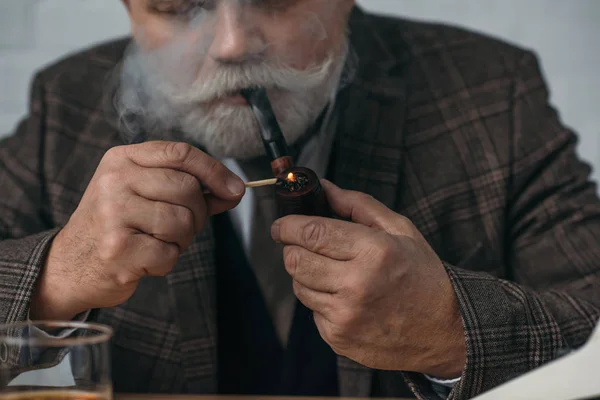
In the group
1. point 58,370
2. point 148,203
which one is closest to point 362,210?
point 148,203

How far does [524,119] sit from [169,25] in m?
0.83

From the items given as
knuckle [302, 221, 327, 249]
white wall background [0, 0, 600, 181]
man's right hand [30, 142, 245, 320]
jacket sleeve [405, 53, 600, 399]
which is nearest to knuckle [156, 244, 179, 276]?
man's right hand [30, 142, 245, 320]

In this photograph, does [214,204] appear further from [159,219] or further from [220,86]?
[220,86]

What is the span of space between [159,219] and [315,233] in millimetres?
231

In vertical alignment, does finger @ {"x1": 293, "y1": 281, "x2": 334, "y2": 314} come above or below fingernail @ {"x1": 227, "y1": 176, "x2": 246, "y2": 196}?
below

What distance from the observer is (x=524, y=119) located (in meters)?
1.69

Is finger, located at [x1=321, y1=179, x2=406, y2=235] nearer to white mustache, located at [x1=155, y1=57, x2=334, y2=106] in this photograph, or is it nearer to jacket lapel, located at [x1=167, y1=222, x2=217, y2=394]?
white mustache, located at [x1=155, y1=57, x2=334, y2=106]

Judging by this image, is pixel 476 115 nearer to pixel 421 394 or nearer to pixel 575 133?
pixel 575 133

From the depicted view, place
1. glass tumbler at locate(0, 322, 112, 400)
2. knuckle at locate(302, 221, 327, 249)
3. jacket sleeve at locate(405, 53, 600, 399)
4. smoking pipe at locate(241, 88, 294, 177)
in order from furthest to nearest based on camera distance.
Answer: jacket sleeve at locate(405, 53, 600, 399)
smoking pipe at locate(241, 88, 294, 177)
knuckle at locate(302, 221, 327, 249)
glass tumbler at locate(0, 322, 112, 400)

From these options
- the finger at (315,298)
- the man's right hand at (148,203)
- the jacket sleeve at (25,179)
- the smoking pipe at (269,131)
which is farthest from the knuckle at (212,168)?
the jacket sleeve at (25,179)

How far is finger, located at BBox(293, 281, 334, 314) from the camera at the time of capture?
110 centimetres

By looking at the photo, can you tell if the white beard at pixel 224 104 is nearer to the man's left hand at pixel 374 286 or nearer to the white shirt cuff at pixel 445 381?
the man's left hand at pixel 374 286

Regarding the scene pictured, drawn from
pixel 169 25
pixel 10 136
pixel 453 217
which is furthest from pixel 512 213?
pixel 10 136

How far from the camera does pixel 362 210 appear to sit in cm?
116
